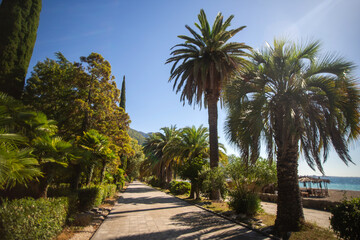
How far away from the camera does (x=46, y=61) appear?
15414 mm

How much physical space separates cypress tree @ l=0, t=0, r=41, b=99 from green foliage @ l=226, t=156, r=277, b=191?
39.1 ft

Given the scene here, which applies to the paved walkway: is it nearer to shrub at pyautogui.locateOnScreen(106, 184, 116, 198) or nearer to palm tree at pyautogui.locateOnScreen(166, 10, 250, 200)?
palm tree at pyautogui.locateOnScreen(166, 10, 250, 200)

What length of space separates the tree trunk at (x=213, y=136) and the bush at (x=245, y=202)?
4.94m

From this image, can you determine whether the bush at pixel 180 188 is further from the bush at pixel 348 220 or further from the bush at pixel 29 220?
the bush at pixel 348 220

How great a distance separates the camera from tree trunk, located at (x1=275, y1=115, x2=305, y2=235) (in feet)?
22.9

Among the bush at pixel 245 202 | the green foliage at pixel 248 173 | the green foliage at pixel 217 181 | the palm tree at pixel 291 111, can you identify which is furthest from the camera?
the green foliage at pixel 217 181

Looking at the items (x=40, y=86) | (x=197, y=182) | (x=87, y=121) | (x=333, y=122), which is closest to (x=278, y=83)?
(x=333, y=122)

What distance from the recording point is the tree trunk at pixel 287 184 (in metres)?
6.97

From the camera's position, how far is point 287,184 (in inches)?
290

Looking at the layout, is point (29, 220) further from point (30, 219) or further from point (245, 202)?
point (245, 202)

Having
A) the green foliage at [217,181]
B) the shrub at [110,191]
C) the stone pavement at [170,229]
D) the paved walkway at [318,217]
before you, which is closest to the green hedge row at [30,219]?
the stone pavement at [170,229]

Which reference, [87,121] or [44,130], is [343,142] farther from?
[87,121]

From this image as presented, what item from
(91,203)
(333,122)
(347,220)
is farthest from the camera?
(91,203)

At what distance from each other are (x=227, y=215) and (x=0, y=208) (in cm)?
903
